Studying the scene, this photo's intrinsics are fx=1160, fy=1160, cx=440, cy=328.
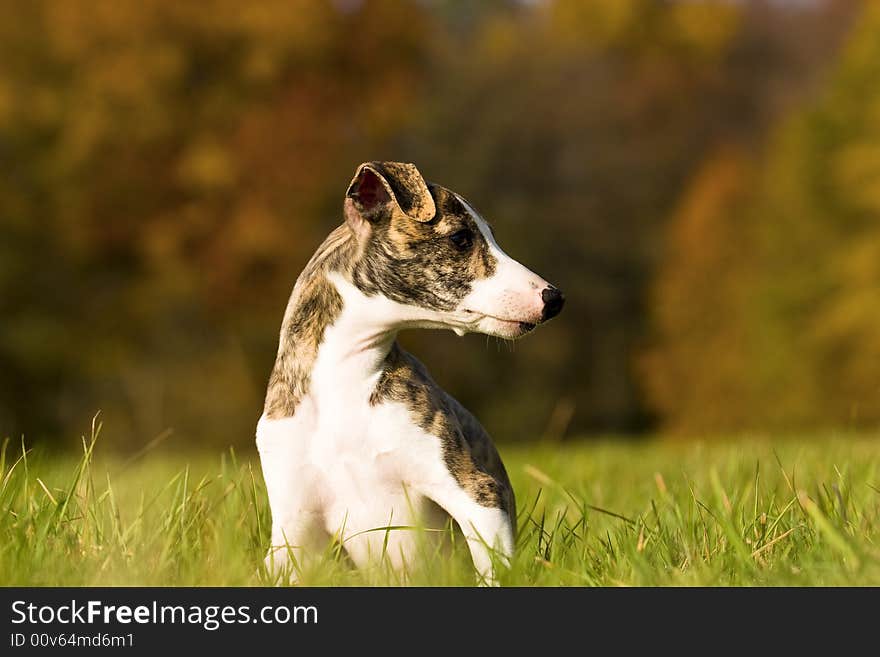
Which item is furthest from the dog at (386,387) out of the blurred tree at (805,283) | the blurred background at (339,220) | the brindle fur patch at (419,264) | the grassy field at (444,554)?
the blurred tree at (805,283)

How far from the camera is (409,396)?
3783 millimetres

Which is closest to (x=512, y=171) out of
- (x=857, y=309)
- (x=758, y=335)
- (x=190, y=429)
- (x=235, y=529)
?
(x=758, y=335)

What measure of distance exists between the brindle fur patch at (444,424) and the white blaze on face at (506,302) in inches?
11.1

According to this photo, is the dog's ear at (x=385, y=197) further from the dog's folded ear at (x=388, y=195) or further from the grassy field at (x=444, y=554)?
the grassy field at (x=444, y=554)

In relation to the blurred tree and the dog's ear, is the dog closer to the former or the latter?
the dog's ear

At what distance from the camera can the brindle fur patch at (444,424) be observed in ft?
12.1

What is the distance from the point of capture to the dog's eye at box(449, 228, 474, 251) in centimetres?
381

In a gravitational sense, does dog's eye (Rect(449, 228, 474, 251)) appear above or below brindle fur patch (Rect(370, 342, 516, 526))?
above

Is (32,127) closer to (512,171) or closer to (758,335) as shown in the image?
(512,171)

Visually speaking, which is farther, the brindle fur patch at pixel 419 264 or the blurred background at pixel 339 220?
the blurred background at pixel 339 220

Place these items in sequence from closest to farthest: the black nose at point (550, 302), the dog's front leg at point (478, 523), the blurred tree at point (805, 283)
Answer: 1. the dog's front leg at point (478, 523)
2. the black nose at point (550, 302)
3. the blurred tree at point (805, 283)

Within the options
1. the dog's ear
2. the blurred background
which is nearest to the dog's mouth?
the dog's ear

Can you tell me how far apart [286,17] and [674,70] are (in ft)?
53.3

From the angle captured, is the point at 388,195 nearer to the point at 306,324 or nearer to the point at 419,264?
the point at 419,264
